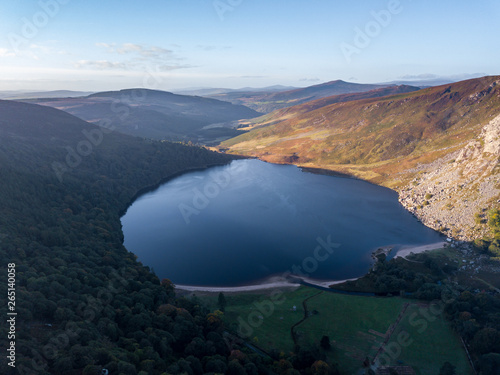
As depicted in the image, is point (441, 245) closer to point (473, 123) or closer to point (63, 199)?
point (473, 123)

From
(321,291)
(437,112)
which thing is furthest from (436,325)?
(437,112)

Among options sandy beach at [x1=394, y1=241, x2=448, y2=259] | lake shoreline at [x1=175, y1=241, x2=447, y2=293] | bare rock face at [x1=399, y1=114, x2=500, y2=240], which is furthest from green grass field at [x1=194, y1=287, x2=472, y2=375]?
bare rock face at [x1=399, y1=114, x2=500, y2=240]

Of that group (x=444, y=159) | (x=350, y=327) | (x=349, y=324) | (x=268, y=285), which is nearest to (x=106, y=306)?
(x=268, y=285)

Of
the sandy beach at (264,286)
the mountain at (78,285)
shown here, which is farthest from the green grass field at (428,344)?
the mountain at (78,285)

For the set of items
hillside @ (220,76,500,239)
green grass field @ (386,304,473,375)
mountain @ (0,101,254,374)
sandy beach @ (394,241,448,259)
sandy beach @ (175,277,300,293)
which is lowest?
sandy beach @ (175,277,300,293)

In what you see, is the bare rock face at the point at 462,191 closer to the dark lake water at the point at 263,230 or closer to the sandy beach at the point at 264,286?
the dark lake water at the point at 263,230

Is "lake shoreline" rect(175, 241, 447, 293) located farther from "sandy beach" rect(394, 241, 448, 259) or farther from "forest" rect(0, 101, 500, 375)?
"sandy beach" rect(394, 241, 448, 259)

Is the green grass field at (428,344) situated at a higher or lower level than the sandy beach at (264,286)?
higher
